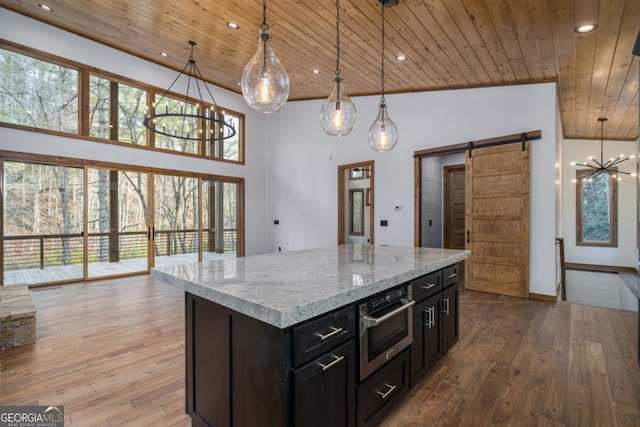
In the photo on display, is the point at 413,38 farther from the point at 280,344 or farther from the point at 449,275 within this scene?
the point at 280,344

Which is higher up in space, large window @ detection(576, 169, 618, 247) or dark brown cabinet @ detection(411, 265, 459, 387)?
large window @ detection(576, 169, 618, 247)

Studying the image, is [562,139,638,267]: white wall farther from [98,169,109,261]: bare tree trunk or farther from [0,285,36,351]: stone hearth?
[98,169,109,261]: bare tree trunk

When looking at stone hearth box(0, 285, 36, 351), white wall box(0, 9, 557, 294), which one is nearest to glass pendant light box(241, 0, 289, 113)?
stone hearth box(0, 285, 36, 351)

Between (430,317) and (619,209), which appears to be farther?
(619,209)

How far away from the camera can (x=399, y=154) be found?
572cm

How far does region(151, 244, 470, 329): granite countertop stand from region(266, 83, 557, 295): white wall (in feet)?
9.72

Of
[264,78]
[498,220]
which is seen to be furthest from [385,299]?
[498,220]

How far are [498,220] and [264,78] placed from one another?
4.00 m

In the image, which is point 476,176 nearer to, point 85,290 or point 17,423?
point 17,423

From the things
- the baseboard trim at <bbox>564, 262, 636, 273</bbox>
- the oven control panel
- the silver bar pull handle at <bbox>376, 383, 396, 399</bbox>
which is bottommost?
the baseboard trim at <bbox>564, 262, 636, 273</bbox>

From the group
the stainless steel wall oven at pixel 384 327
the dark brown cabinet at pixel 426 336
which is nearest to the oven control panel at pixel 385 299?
the stainless steel wall oven at pixel 384 327

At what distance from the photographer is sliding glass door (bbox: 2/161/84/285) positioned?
4754 millimetres

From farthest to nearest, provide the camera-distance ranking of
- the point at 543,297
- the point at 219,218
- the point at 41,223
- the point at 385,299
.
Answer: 1. the point at 219,218
2. the point at 41,223
3. the point at 543,297
4. the point at 385,299

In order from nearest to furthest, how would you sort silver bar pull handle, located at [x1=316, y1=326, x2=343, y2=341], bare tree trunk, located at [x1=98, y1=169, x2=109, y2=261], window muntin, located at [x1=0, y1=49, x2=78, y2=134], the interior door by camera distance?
silver bar pull handle, located at [x1=316, y1=326, x2=343, y2=341], window muntin, located at [x1=0, y1=49, x2=78, y2=134], bare tree trunk, located at [x1=98, y1=169, x2=109, y2=261], the interior door
